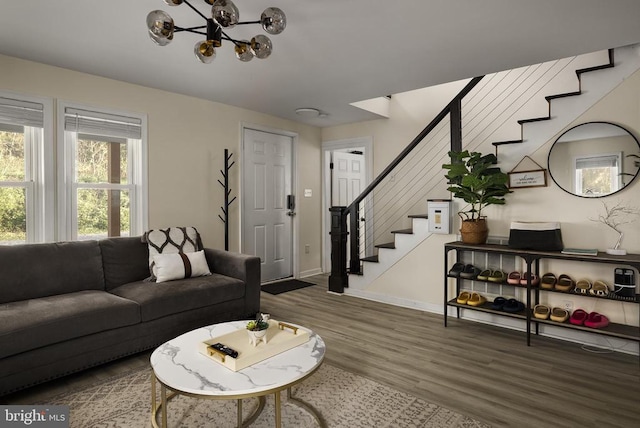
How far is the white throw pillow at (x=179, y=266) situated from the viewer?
10.6ft

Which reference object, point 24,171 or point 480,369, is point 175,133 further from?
point 480,369

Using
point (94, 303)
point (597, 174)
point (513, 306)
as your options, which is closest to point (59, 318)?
point (94, 303)

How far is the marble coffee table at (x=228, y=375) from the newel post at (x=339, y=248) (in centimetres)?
256

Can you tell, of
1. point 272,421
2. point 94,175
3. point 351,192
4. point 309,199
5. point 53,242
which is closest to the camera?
point 272,421

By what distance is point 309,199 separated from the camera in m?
5.70

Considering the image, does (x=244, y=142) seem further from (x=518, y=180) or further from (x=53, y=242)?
(x=518, y=180)

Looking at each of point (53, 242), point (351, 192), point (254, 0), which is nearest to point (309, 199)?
point (351, 192)

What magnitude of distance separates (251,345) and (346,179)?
178 inches

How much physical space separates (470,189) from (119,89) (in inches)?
138

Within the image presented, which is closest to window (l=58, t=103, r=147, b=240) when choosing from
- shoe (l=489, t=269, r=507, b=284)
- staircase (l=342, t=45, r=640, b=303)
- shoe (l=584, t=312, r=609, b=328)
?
staircase (l=342, t=45, r=640, b=303)

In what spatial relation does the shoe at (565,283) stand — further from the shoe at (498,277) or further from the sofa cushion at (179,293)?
the sofa cushion at (179,293)

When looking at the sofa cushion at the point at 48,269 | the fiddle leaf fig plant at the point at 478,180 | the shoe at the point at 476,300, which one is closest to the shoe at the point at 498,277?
the shoe at the point at 476,300

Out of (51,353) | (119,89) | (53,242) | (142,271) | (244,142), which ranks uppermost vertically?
(119,89)

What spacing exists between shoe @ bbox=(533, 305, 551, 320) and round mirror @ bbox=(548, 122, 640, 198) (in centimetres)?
99
